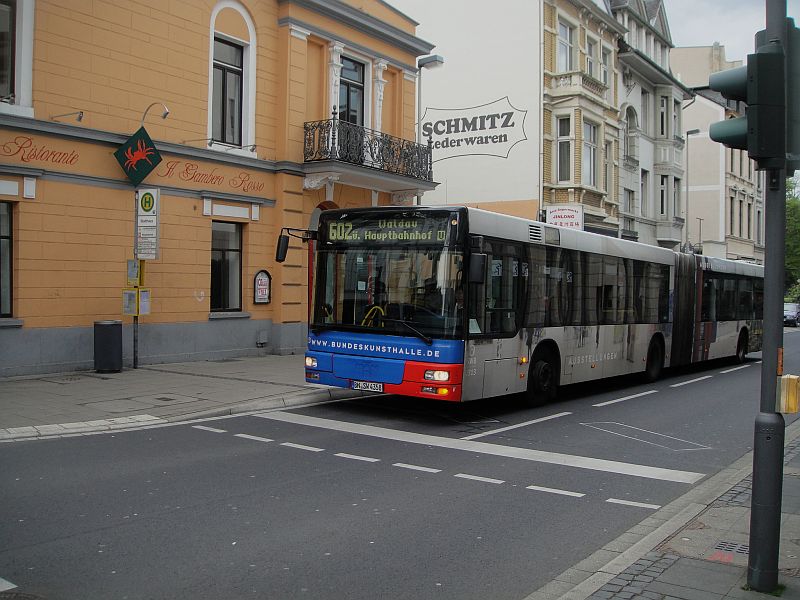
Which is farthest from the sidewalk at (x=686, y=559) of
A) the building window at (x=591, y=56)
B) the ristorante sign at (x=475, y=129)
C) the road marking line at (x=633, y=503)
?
the building window at (x=591, y=56)

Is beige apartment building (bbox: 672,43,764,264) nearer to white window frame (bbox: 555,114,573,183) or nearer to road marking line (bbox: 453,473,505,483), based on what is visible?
white window frame (bbox: 555,114,573,183)

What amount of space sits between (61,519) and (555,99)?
28.5 metres

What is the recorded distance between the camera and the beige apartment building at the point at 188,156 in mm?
14484

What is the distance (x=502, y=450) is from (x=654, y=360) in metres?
9.29

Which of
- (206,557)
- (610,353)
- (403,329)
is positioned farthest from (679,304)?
(206,557)

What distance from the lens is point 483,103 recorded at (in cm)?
3272

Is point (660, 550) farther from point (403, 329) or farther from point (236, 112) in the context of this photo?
point (236, 112)

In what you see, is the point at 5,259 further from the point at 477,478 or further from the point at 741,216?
the point at 741,216

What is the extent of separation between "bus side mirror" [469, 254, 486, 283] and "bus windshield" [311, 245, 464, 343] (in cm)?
30

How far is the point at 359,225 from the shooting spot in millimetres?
11438

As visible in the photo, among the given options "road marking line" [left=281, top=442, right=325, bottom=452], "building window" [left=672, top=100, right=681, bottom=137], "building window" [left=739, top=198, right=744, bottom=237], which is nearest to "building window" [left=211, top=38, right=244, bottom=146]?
"road marking line" [left=281, top=442, right=325, bottom=452]

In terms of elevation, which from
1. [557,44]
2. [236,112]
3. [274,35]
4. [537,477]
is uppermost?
[557,44]

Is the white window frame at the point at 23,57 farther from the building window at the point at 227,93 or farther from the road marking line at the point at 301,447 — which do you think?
the road marking line at the point at 301,447

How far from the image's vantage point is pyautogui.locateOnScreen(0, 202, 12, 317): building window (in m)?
14.3
